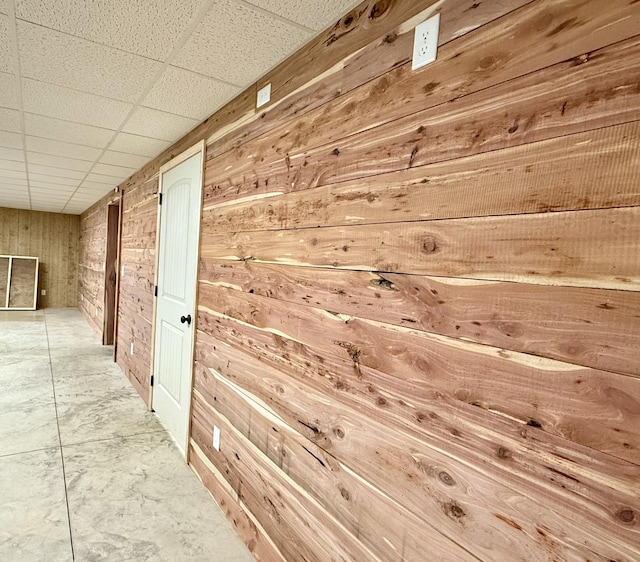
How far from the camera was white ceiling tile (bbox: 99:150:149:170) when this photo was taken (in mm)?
3588

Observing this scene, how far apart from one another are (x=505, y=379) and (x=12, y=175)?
19.5 feet

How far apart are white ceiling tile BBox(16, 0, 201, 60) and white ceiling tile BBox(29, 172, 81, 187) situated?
3.85 m

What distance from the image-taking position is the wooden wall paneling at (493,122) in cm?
74

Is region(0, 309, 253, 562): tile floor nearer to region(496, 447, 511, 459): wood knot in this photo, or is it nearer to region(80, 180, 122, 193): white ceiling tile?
region(496, 447, 511, 459): wood knot

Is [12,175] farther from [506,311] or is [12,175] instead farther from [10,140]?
[506,311]

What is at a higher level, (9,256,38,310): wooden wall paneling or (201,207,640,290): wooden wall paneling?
(201,207,640,290): wooden wall paneling

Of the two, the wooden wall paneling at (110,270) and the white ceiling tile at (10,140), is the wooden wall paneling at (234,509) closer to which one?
the white ceiling tile at (10,140)

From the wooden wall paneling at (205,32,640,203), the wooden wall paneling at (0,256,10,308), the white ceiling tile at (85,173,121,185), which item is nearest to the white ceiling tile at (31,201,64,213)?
the wooden wall paneling at (0,256,10,308)

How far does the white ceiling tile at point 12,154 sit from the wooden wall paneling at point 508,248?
3.67m

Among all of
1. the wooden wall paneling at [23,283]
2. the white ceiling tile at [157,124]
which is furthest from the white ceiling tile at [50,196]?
the white ceiling tile at [157,124]

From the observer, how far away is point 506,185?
2.96 feet

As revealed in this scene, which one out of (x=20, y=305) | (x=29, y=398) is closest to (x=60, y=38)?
(x=29, y=398)

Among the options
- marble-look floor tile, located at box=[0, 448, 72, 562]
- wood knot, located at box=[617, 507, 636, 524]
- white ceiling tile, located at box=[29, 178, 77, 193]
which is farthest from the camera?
white ceiling tile, located at box=[29, 178, 77, 193]

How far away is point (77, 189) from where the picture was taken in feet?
18.4
